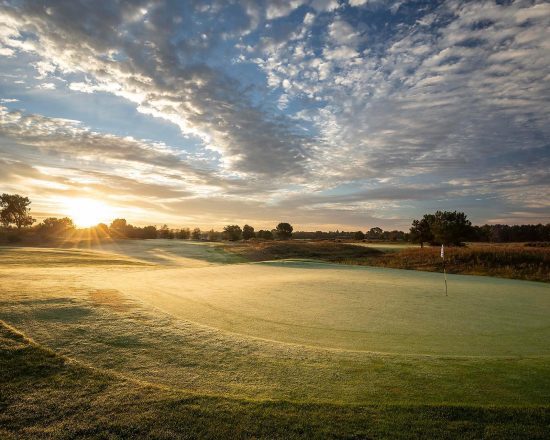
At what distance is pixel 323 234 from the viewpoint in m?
160

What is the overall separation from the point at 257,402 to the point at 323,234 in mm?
156133

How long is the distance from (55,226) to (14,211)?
16.2 meters

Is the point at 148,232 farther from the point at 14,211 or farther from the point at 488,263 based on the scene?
the point at 488,263

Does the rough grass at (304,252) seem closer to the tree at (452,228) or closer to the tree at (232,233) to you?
the tree at (452,228)

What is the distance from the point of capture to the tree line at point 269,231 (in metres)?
61.0

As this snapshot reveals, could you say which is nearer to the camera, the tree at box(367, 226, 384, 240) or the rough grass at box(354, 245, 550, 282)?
the rough grass at box(354, 245, 550, 282)

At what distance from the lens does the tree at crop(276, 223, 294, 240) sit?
117562mm

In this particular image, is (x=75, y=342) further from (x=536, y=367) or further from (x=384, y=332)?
(x=536, y=367)

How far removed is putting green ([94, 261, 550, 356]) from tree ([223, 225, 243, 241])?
86277 mm

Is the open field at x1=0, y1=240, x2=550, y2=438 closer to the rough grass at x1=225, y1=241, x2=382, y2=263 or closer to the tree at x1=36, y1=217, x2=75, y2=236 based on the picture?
the rough grass at x1=225, y1=241, x2=382, y2=263

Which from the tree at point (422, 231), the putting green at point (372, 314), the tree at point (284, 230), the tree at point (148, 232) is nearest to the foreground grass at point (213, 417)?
the putting green at point (372, 314)

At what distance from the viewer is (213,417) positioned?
4.71m

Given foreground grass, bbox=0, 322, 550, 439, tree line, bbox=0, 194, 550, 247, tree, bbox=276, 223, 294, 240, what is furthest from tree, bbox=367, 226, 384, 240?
foreground grass, bbox=0, 322, 550, 439

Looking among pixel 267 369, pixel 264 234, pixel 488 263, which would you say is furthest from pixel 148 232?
pixel 267 369
